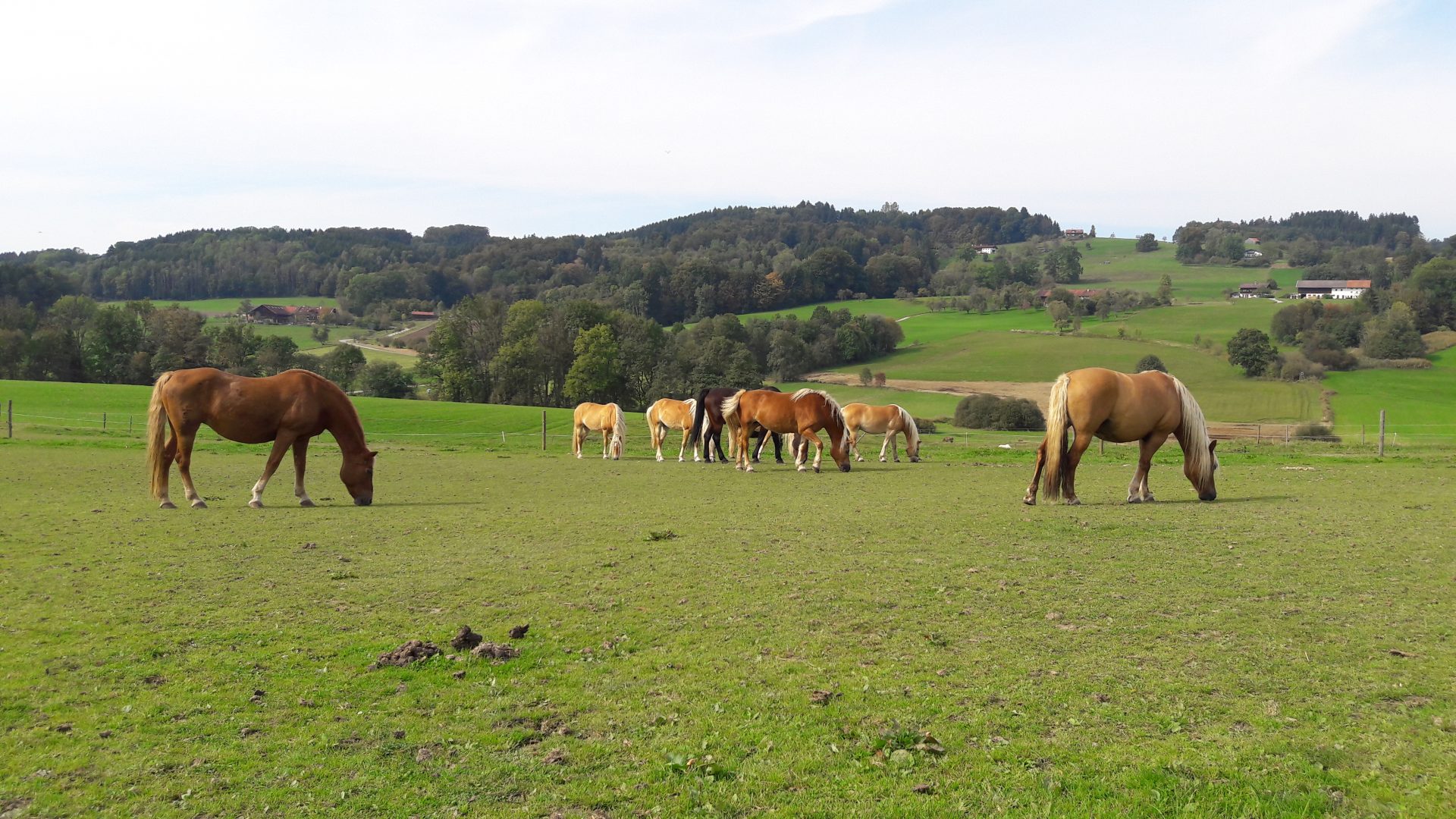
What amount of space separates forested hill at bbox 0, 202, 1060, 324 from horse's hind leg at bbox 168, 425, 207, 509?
87.7 metres

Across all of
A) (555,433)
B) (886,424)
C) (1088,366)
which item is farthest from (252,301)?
(886,424)

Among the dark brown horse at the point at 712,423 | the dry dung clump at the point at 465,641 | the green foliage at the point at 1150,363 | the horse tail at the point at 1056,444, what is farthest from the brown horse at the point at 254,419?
the green foliage at the point at 1150,363

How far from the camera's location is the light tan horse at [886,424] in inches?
1124

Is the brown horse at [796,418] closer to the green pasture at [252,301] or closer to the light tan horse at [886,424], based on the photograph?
the light tan horse at [886,424]

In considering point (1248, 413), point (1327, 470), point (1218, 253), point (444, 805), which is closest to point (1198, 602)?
point (444, 805)

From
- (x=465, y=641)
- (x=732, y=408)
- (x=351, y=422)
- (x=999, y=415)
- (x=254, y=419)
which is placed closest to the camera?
(x=465, y=641)

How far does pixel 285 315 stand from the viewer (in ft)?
377

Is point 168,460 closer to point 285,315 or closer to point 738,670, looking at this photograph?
point 738,670

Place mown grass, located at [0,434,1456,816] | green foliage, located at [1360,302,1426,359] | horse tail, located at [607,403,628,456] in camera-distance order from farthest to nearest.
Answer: green foliage, located at [1360,302,1426,359]
horse tail, located at [607,403,628,456]
mown grass, located at [0,434,1456,816]

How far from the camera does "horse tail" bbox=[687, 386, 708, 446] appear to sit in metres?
26.6

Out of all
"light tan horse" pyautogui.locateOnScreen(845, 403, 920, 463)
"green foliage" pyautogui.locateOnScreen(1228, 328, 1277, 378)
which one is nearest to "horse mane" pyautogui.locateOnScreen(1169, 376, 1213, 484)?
"light tan horse" pyautogui.locateOnScreen(845, 403, 920, 463)

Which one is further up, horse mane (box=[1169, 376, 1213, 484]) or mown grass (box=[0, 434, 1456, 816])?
horse mane (box=[1169, 376, 1213, 484])

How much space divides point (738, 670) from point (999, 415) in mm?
50597

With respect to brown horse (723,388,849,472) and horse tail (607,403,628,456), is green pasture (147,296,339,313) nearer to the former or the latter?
horse tail (607,403,628,456)
